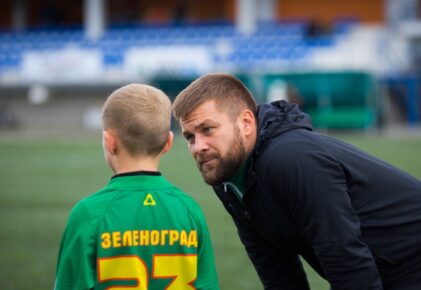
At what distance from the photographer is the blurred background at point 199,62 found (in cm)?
2666

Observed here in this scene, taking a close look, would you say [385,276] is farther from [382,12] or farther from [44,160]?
[382,12]

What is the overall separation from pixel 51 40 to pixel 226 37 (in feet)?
26.4

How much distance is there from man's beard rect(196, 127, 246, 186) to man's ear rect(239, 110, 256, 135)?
1.6 inches

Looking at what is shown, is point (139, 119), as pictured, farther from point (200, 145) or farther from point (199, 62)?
point (199, 62)

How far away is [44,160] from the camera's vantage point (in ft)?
59.9

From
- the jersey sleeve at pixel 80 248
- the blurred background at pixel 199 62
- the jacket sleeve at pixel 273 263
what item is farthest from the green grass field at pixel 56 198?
the jersey sleeve at pixel 80 248

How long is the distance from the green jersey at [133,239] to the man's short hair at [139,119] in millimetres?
117

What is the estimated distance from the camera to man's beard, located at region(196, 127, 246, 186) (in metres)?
3.18

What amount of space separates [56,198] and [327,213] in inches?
351

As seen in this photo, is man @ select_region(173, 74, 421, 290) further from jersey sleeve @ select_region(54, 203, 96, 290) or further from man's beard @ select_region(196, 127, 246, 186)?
jersey sleeve @ select_region(54, 203, 96, 290)

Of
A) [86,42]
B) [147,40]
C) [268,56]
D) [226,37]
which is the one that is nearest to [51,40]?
[86,42]

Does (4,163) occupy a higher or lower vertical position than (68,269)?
lower

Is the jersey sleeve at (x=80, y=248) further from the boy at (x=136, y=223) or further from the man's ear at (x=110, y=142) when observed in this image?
the man's ear at (x=110, y=142)

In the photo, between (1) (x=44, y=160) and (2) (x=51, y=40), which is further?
(2) (x=51, y=40)
